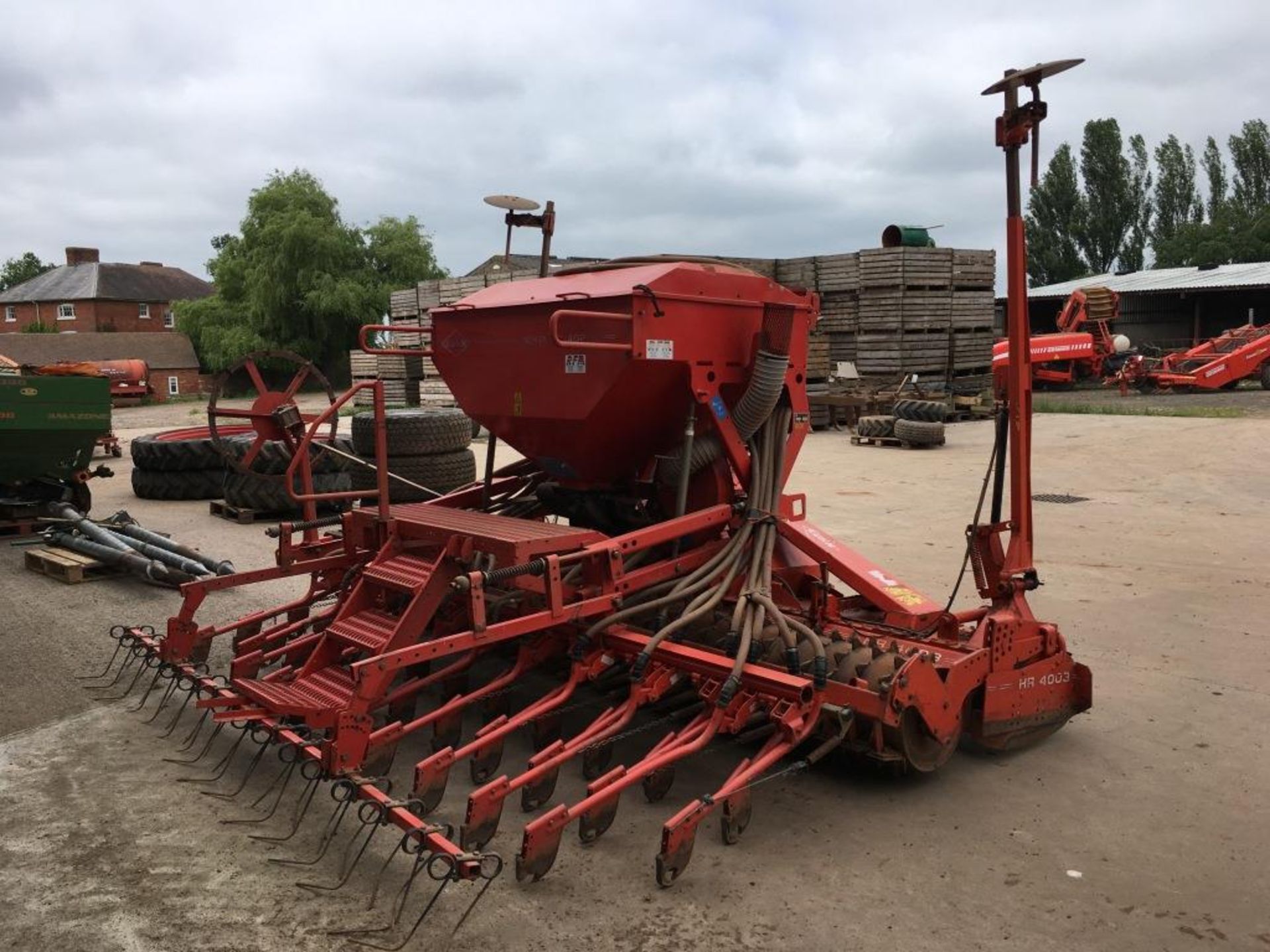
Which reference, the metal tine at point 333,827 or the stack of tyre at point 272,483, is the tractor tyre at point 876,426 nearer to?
the stack of tyre at point 272,483

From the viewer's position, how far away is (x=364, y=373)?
77.0 ft

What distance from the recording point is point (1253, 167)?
46.2 meters

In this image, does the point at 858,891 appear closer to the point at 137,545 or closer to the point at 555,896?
the point at 555,896

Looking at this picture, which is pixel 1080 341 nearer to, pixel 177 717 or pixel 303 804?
pixel 177 717

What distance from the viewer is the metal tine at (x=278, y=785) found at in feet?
12.4

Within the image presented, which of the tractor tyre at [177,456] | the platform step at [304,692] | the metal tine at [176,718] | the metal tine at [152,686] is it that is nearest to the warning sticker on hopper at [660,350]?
the platform step at [304,692]

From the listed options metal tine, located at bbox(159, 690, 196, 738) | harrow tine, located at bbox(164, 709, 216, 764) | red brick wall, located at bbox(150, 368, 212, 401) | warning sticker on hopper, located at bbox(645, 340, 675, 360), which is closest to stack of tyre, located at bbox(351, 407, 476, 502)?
metal tine, located at bbox(159, 690, 196, 738)

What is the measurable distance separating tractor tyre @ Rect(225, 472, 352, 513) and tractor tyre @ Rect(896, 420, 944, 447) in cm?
848

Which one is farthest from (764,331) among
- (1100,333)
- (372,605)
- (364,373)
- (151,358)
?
(151,358)

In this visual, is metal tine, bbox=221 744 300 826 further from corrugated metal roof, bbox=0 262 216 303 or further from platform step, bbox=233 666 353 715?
corrugated metal roof, bbox=0 262 216 303

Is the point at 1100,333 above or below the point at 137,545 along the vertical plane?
above

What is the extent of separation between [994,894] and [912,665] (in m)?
0.82

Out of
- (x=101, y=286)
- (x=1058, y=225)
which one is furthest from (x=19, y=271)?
(x=1058, y=225)

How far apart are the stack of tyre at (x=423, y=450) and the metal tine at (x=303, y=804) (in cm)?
512
